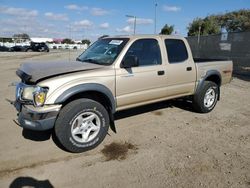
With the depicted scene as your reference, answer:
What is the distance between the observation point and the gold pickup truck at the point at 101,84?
4.03 m

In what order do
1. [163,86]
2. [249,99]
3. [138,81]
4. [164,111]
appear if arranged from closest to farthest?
[138,81] < [163,86] < [164,111] < [249,99]

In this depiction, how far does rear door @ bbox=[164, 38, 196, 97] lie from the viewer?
5.61 metres

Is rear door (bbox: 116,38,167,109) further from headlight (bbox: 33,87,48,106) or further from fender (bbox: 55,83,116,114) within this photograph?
headlight (bbox: 33,87,48,106)

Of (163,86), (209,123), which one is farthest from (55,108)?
(209,123)

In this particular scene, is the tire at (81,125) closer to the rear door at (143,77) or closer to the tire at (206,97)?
the rear door at (143,77)

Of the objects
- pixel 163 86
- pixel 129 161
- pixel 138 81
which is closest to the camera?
pixel 129 161

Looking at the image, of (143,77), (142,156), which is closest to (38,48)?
(143,77)

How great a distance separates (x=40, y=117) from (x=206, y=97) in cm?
421

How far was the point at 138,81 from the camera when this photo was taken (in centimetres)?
501

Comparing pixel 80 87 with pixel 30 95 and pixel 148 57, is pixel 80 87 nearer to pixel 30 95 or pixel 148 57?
pixel 30 95

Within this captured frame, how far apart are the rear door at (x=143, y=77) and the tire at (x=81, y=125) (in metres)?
0.52

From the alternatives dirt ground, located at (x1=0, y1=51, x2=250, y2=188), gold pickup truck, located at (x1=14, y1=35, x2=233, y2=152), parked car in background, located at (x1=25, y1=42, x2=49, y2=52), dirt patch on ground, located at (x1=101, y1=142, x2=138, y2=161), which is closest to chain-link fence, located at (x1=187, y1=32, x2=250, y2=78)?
gold pickup truck, located at (x1=14, y1=35, x2=233, y2=152)

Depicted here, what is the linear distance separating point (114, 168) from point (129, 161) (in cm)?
31

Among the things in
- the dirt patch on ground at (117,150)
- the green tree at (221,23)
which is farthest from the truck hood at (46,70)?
the green tree at (221,23)
